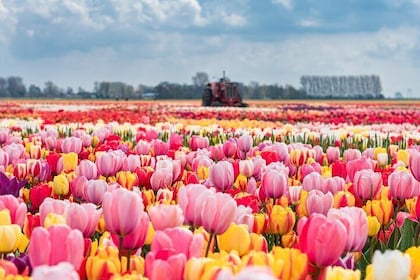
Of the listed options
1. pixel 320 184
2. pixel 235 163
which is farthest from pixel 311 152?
pixel 320 184

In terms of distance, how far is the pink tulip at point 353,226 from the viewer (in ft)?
5.98

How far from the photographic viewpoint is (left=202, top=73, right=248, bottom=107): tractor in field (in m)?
44.0

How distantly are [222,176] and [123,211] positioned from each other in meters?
1.43

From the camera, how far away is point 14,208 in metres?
2.41

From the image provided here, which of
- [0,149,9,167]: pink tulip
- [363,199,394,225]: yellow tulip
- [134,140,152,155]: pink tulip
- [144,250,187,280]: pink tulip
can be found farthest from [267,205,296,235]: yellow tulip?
[134,140,152,155]: pink tulip

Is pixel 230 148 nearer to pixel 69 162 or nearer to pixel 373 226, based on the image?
pixel 69 162

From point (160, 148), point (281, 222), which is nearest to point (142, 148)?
point (160, 148)

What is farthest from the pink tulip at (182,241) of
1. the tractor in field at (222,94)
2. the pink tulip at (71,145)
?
the tractor in field at (222,94)

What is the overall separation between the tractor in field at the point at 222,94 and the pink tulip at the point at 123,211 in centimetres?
4172

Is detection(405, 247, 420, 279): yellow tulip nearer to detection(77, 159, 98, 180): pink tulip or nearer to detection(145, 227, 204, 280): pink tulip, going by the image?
detection(145, 227, 204, 280): pink tulip

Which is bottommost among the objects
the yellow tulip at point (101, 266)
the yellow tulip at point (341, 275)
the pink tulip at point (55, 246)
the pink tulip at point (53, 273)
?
the yellow tulip at point (101, 266)

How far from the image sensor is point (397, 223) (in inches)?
109

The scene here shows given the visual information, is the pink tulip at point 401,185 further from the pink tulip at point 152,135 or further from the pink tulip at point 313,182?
the pink tulip at point 152,135

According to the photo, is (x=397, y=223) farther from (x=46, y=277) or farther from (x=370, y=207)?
(x=46, y=277)
